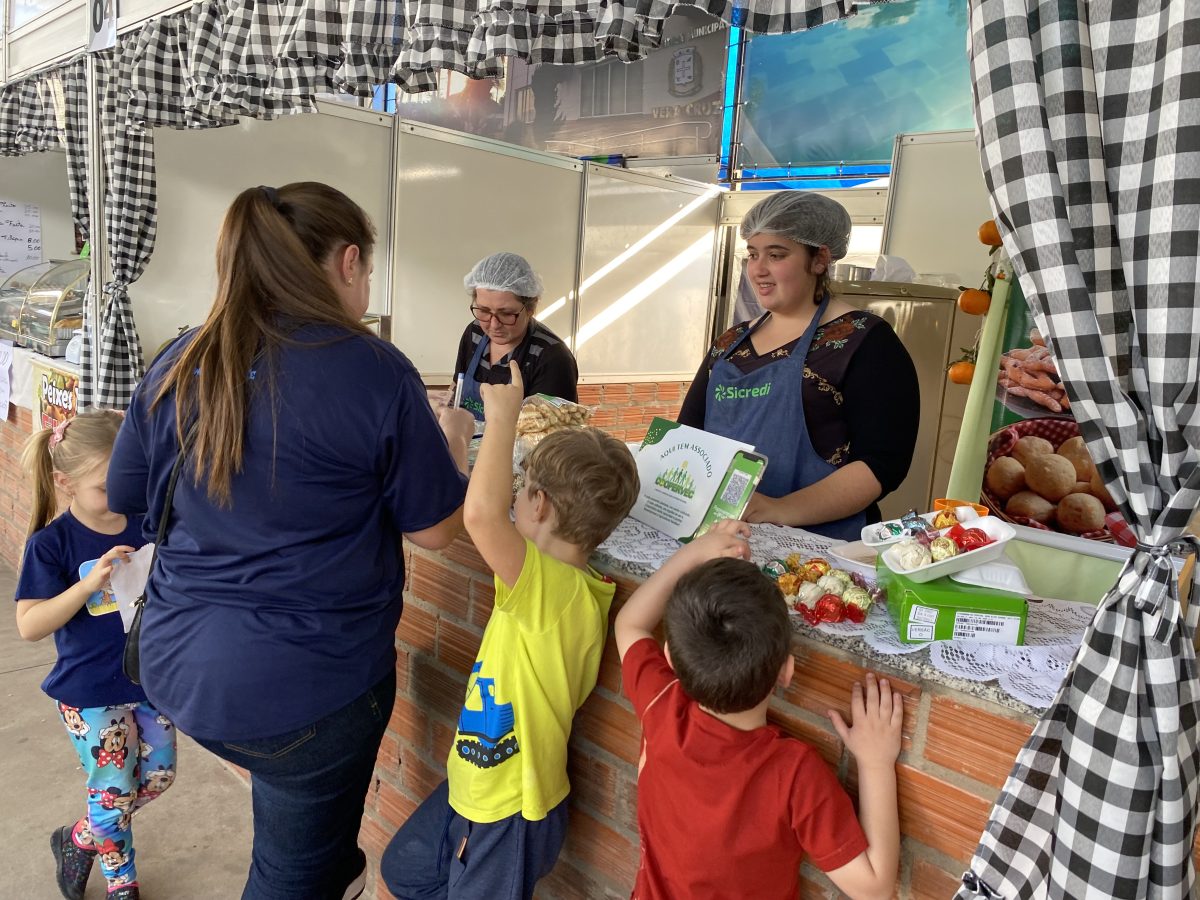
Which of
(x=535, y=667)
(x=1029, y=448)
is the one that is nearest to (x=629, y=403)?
(x=1029, y=448)

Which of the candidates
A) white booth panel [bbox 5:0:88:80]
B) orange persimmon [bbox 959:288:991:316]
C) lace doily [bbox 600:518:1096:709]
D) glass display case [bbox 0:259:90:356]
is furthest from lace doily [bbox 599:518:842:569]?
glass display case [bbox 0:259:90:356]

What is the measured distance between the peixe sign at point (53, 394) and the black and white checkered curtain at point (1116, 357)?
4.41 metres

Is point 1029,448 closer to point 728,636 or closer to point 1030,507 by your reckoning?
point 1030,507

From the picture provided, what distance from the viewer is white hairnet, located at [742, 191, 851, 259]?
2262 millimetres

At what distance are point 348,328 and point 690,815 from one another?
104cm

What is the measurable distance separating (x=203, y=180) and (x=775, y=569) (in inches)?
151

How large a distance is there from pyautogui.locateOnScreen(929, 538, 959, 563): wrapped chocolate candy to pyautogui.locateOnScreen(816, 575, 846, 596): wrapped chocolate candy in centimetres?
18

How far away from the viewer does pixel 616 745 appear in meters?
1.67

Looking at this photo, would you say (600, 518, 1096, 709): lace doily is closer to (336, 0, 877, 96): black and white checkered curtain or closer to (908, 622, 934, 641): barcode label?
(908, 622, 934, 641): barcode label

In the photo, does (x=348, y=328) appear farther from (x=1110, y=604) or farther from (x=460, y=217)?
(x=460, y=217)

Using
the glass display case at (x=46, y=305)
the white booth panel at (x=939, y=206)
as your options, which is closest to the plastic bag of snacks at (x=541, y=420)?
the white booth panel at (x=939, y=206)

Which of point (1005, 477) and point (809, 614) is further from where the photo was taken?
point (1005, 477)

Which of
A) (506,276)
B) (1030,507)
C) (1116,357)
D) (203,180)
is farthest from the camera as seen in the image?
(203,180)

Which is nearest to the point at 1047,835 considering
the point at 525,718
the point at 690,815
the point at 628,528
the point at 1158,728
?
the point at 1158,728
